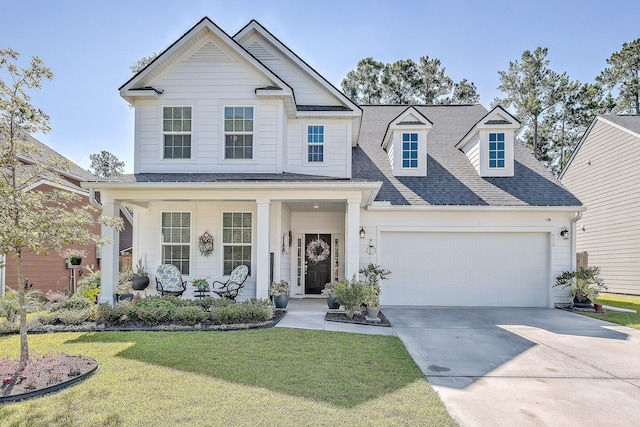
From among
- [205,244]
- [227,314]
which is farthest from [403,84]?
[227,314]

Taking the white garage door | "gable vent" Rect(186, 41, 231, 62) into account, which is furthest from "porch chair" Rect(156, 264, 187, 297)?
"gable vent" Rect(186, 41, 231, 62)

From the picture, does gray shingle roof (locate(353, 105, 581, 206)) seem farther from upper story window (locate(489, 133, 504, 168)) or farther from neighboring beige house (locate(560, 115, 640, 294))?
neighboring beige house (locate(560, 115, 640, 294))

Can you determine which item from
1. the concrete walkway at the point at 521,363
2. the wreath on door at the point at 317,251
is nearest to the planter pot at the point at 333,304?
the concrete walkway at the point at 521,363

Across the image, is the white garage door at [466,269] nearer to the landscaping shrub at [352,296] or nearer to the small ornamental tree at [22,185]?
the landscaping shrub at [352,296]

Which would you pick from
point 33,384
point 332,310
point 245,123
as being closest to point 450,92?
point 245,123

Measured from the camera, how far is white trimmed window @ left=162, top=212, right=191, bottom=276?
33.8 feet

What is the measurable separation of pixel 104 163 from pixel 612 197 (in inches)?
1930

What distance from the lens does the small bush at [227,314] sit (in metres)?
7.48

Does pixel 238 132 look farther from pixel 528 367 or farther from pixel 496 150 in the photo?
pixel 528 367

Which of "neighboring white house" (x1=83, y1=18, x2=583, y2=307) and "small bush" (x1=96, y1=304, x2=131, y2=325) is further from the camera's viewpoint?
"neighboring white house" (x1=83, y1=18, x2=583, y2=307)

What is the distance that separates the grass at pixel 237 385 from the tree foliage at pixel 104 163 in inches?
1761

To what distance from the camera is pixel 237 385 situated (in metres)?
4.30

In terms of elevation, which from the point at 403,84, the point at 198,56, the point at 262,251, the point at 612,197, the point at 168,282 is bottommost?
the point at 168,282

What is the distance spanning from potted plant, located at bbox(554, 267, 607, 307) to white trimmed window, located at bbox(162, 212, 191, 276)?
1024 centimetres
